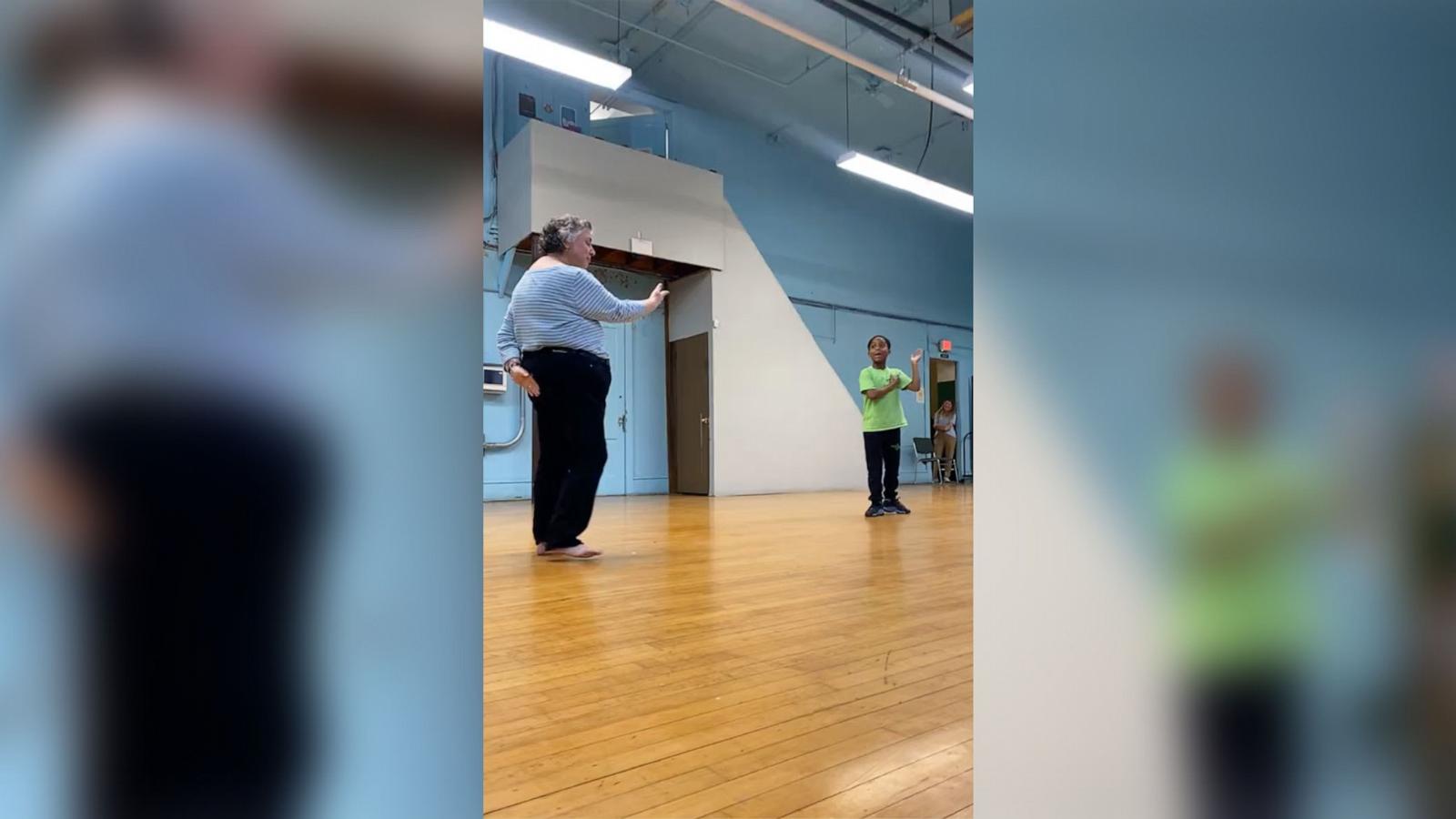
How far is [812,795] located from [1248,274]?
0.62 metres

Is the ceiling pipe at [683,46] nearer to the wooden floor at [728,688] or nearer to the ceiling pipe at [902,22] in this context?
the ceiling pipe at [902,22]

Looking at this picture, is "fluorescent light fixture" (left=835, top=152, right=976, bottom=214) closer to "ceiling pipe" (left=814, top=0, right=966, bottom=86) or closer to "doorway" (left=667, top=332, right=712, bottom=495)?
"ceiling pipe" (left=814, top=0, right=966, bottom=86)

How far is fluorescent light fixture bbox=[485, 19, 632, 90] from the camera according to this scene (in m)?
4.81

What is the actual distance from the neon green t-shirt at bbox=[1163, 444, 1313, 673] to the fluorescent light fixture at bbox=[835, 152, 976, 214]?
6.77 metres

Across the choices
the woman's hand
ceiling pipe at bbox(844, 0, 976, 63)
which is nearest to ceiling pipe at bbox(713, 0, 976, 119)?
ceiling pipe at bbox(844, 0, 976, 63)

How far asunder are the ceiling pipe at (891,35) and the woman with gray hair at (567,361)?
3.95m

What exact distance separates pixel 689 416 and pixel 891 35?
12.5 ft

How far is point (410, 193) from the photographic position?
0.51 m

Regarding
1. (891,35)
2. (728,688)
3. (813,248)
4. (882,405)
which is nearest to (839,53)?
(891,35)

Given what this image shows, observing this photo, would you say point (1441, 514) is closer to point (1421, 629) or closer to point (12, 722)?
point (1421, 629)

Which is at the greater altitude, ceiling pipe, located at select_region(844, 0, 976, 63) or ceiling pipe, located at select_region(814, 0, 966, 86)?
ceiling pipe, located at select_region(844, 0, 976, 63)

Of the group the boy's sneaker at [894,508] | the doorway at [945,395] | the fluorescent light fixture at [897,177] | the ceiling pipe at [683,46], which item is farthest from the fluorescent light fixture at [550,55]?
the doorway at [945,395]

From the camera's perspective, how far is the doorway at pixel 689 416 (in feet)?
24.7

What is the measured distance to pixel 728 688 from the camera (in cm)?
115
